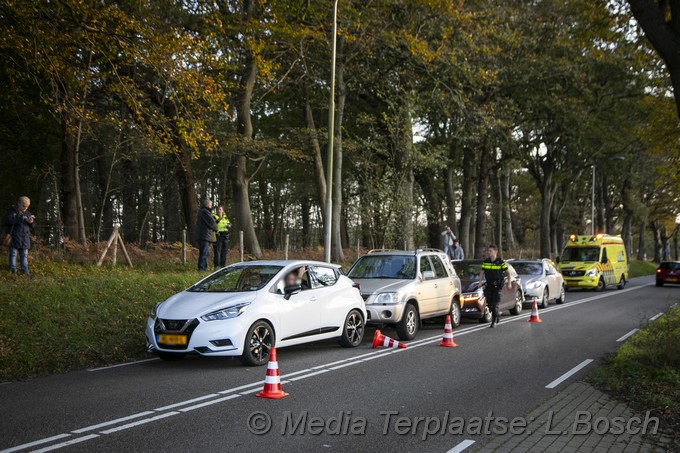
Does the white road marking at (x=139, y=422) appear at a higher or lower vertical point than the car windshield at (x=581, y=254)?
lower

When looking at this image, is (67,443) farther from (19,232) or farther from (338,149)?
(338,149)

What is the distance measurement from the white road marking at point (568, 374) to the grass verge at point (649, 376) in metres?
0.36

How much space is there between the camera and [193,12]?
18766mm

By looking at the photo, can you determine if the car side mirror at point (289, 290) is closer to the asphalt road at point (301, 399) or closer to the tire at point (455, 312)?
the asphalt road at point (301, 399)

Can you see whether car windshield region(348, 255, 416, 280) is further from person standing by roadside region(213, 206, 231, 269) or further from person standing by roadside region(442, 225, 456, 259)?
person standing by roadside region(442, 225, 456, 259)

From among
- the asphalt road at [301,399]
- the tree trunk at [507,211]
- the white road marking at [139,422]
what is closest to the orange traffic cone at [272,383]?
the asphalt road at [301,399]

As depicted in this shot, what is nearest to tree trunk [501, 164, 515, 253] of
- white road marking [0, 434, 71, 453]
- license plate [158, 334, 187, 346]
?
license plate [158, 334, 187, 346]

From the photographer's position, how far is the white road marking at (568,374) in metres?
8.34

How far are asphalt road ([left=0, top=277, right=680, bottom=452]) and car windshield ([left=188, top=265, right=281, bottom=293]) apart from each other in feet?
3.91

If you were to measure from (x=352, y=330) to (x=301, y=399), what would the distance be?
4.32m

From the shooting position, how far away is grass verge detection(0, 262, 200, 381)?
9.40 m

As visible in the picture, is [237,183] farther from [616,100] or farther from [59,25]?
[616,100]

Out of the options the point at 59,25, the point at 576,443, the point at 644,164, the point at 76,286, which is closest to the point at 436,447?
the point at 576,443

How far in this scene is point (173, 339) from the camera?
359 inches
